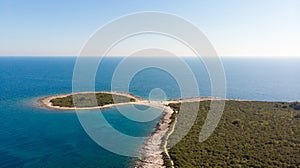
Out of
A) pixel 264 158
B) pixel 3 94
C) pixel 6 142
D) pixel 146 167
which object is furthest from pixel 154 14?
pixel 3 94

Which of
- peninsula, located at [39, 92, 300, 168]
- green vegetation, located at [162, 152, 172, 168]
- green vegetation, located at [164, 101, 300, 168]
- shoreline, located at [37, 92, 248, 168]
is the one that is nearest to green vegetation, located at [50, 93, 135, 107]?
peninsula, located at [39, 92, 300, 168]

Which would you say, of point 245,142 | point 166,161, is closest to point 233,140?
point 245,142

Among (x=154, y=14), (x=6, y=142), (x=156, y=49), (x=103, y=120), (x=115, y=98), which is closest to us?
(x=154, y=14)

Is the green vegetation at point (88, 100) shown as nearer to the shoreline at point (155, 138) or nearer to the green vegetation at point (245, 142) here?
the shoreline at point (155, 138)

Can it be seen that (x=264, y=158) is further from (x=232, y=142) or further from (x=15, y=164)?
(x=15, y=164)

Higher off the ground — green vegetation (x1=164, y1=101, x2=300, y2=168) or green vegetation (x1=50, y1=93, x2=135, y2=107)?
green vegetation (x1=50, y1=93, x2=135, y2=107)

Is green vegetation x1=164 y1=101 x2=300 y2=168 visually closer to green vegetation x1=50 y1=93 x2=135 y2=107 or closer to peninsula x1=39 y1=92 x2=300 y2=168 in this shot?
peninsula x1=39 y1=92 x2=300 y2=168

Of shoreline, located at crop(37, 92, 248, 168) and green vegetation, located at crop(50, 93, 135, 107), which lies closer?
shoreline, located at crop(37, 92, 248, 168)
